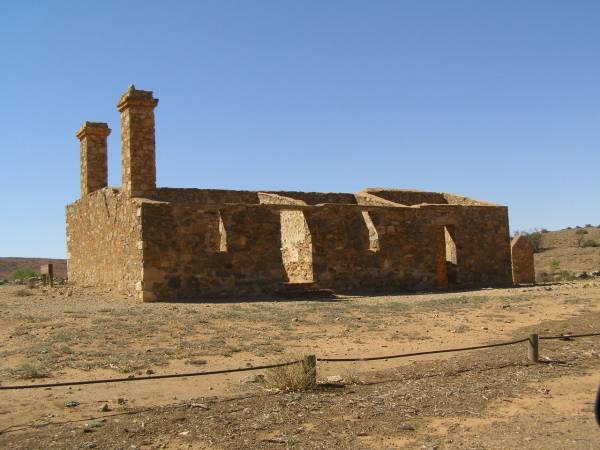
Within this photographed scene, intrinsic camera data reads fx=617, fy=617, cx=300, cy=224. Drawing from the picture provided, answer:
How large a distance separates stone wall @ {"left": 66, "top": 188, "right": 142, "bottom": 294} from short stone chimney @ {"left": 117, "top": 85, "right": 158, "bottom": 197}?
0.52 metres

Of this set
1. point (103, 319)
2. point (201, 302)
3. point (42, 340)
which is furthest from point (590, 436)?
point (201, 302)

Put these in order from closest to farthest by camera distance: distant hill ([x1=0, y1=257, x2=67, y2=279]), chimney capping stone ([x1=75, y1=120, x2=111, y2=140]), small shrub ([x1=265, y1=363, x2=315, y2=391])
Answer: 1. small shrub ([x1=265, y1=363, x2=315, y2=391])
2. chimney capping stone ([x1=75, y1=120, x2=111, y2=140])
3. distant hill ([x1=0, y1=257, x2=67, y2=279])

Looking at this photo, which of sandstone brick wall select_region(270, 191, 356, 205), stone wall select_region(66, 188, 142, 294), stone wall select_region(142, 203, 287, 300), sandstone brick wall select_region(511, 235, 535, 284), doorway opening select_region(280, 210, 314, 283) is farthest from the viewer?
sandstone brick wall select_region(511, 235, 535, 284)

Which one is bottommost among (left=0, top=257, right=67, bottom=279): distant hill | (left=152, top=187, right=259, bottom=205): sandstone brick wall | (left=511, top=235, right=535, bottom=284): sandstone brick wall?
(left=511, top=235, right=535, bottom=284): sandstone brick wall

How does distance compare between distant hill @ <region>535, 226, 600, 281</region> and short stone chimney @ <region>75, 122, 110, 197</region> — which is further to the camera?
distant hill @ <region>535, 226, 600, 281</region>

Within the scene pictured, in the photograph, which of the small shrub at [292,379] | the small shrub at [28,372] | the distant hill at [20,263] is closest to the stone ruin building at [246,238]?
the small shrub at [28,372]

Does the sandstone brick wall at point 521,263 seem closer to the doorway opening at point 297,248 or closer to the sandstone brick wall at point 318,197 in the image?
the sandstone brick wall at point 318,197

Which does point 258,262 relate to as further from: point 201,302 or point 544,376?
point 544,376

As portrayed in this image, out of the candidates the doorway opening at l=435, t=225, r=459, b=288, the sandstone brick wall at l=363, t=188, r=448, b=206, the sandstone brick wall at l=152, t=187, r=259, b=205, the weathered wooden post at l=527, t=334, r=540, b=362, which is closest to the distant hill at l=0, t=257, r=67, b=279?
the sandstone brick wall at l=152, t=187, r=259, b=205

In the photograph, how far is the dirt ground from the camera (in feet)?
18.0

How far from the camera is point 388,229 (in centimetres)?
1816

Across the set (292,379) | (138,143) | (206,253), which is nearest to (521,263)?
(206,253)

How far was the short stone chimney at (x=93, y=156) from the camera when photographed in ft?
Result: 63.3

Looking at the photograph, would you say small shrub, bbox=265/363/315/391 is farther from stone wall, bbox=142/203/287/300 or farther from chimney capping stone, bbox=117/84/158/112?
chimney capping stone, bbox=117/84/158/112
